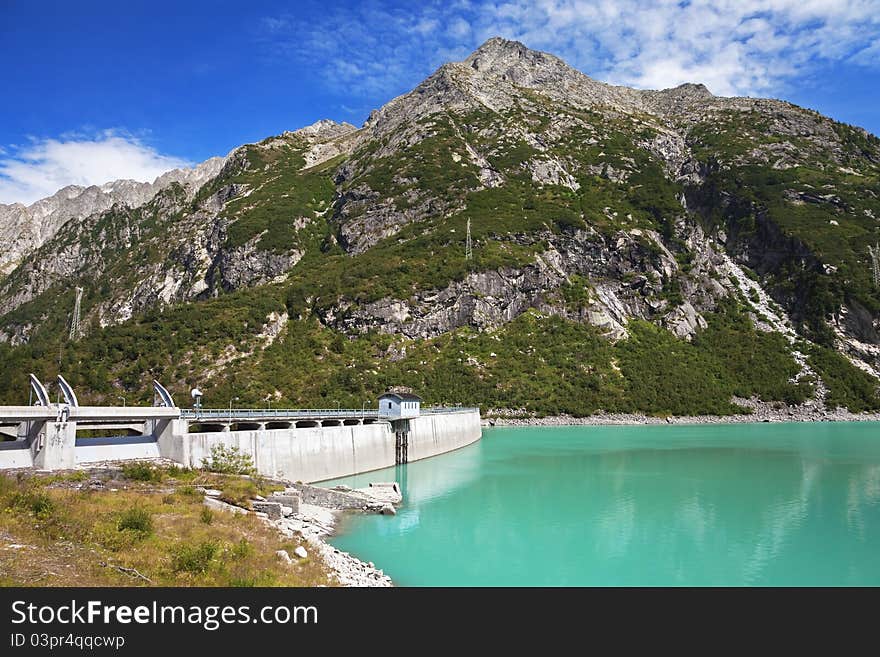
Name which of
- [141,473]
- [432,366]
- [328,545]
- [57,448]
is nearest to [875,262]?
[432,366]

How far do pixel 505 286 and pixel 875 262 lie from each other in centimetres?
9811

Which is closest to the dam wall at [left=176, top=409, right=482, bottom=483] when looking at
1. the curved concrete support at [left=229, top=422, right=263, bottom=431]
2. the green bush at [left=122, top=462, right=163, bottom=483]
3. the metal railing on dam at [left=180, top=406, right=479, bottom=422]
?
the metal railing on dam at [left=180, top=406, right=479, bottom=422]

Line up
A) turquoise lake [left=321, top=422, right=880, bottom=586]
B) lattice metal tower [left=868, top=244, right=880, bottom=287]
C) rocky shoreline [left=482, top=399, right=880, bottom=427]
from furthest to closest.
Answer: lattice metal tower [left=868, top=244, right=880, bottom=287]
rocky shoreline [left=482, top=399, right=880, bottom=427]
turquoise lake [left=321, top=422, right=880, bottom=586]

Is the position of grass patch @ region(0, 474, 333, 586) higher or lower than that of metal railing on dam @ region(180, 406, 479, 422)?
lower

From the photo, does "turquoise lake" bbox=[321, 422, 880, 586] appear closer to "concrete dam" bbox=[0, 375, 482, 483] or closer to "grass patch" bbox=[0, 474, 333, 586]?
"concrete dam" bbox=[0, 375, 482, 483]

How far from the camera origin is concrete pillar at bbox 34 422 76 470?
32438mm

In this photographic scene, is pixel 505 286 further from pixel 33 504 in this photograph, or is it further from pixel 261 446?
pixel 33 504

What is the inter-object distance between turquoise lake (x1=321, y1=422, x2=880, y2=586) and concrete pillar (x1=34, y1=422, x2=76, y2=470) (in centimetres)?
1604

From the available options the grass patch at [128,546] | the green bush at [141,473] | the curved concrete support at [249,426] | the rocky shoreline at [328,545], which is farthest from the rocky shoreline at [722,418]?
the grass patch at [128,546]

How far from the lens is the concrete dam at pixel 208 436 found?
32.8 meters

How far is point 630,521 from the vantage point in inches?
1395
